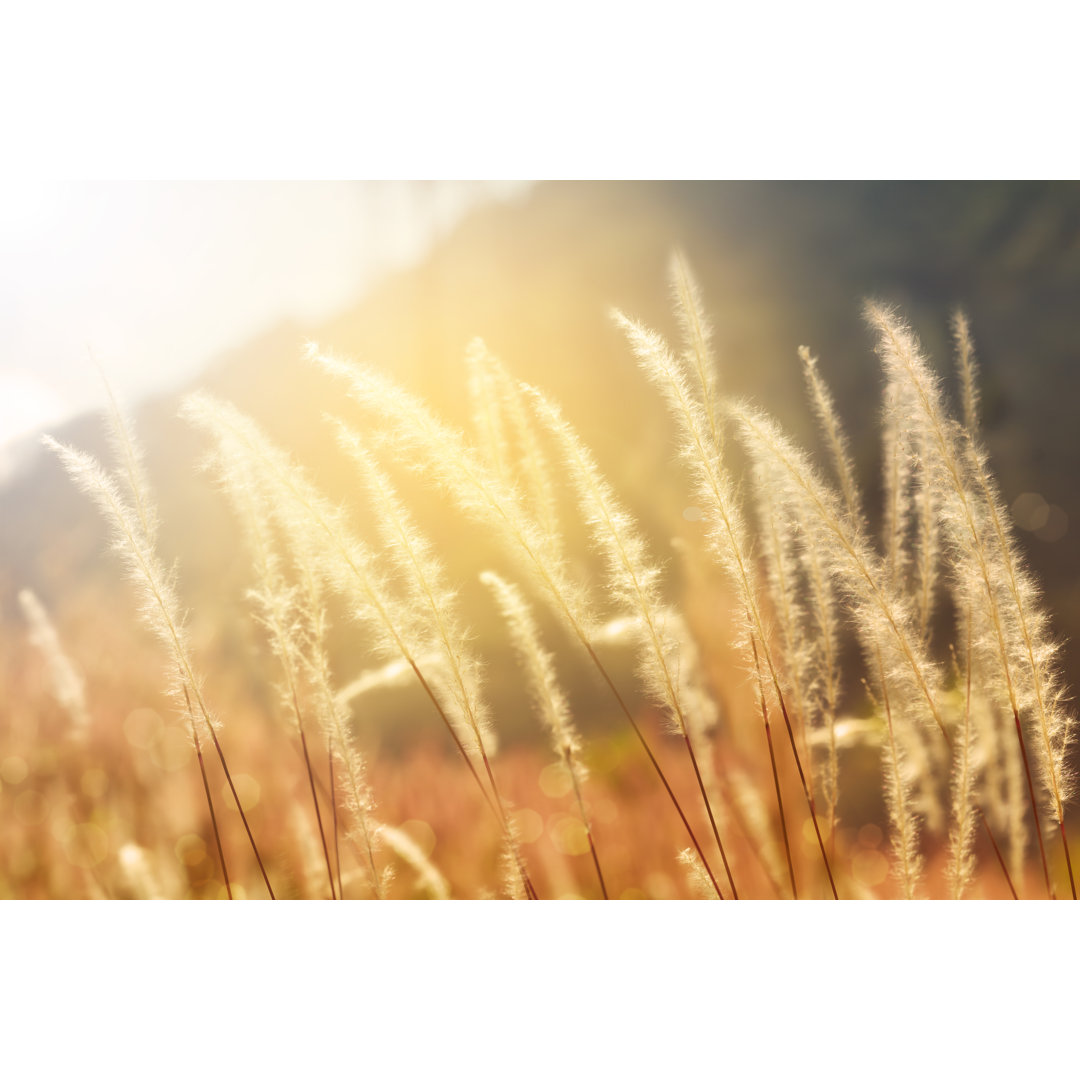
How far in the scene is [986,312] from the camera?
1118 millimetres

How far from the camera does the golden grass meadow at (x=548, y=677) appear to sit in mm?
1083

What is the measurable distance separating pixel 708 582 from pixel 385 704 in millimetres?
646

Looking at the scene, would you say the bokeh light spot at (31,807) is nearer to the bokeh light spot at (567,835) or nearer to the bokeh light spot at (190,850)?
the bokeh light spot at (190,850)

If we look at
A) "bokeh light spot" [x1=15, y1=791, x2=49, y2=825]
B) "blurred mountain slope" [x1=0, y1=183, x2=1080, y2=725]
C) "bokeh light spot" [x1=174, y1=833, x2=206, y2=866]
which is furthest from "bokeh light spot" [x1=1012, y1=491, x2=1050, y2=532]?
"bokeh light spot" [x1=15, y1=791, x2=49, y2=825]

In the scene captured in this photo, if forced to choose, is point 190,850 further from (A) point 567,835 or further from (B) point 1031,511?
(B) point 1031,511

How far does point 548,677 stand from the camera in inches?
43.8

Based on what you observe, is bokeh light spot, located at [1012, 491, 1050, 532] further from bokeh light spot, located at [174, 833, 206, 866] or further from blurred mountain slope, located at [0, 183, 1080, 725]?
bokeh light spot, located at [174, 833, 206, 866]

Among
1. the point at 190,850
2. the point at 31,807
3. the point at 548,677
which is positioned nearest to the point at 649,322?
the point at 548,677

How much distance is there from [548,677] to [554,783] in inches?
8.1

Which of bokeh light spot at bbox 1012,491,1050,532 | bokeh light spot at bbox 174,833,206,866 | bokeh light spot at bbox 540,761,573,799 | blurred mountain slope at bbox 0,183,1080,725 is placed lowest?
bokeh light spot at bbox 174,833,206,866

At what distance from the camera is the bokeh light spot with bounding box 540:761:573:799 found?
44.6 inches
